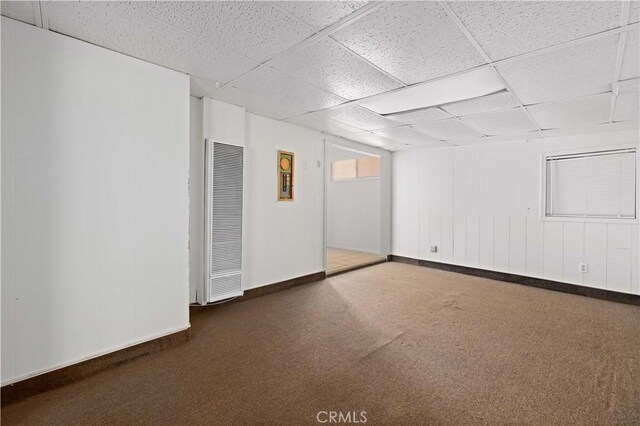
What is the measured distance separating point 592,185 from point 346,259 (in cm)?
420

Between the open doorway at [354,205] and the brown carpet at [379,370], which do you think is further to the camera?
the open doorway at [354,205]

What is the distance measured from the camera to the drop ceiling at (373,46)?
1.72m

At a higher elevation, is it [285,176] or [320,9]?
[320,9]

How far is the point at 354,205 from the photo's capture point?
787 cm

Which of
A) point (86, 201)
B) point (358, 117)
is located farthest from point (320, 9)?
point (358, 117)

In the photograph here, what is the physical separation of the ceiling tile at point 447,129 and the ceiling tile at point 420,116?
0.18 metres

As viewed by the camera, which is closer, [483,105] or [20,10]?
[20,10]

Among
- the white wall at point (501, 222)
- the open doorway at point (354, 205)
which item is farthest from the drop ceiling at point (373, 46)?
the open doorway at point (354, 205)

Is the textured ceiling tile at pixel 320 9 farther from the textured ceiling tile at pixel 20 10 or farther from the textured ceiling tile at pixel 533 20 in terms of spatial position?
the textured ceiling tile at pixel 20 10

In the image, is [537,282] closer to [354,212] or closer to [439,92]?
[439,92]

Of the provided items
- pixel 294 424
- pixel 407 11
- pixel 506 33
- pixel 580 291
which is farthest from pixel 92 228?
pixel 580 291

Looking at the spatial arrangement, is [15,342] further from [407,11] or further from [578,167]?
[578,167]

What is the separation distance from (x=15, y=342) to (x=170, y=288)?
3.09ft

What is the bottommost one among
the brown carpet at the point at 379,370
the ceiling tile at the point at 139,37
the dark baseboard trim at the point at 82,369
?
the brown carpet at the point at 379,370
